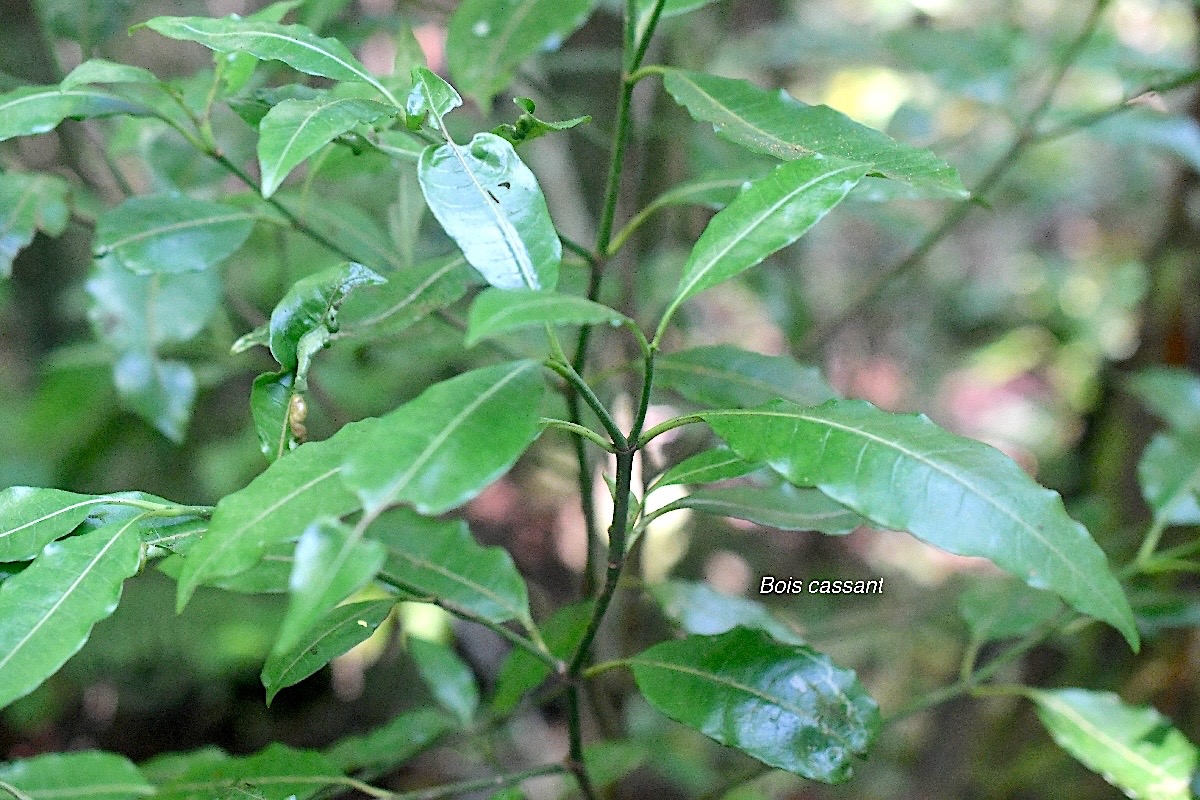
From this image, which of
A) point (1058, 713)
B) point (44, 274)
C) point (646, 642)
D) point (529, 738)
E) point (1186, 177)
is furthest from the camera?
point (44, 274)

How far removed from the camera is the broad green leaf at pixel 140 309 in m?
1.01

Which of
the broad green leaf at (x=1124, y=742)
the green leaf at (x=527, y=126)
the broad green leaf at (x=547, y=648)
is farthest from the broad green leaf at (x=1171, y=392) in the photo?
the green leaf at (x=527, y=126)

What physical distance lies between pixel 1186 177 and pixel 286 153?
1776 millimetres

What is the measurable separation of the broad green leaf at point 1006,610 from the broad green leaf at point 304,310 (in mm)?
778

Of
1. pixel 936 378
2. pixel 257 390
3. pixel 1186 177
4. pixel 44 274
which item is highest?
pixel 257 390

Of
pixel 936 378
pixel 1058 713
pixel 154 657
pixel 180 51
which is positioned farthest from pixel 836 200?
pixel 180 51

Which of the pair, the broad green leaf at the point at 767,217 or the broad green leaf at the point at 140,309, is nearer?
the broad green leaf at the point at 767,217

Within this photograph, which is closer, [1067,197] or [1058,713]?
[1058,713]

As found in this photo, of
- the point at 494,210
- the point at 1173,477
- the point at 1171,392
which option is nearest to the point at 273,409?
the point at 494,210

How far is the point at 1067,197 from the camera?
2.70 meters

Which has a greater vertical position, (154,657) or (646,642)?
(646,642)

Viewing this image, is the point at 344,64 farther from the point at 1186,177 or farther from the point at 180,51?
the point at 180,51

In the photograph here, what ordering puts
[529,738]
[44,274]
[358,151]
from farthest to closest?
[44,274] < [529,738] < [358,151]

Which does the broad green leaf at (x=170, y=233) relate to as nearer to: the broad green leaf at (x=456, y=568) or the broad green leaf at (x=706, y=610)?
the broad green leaf at (x=456, y=568)
